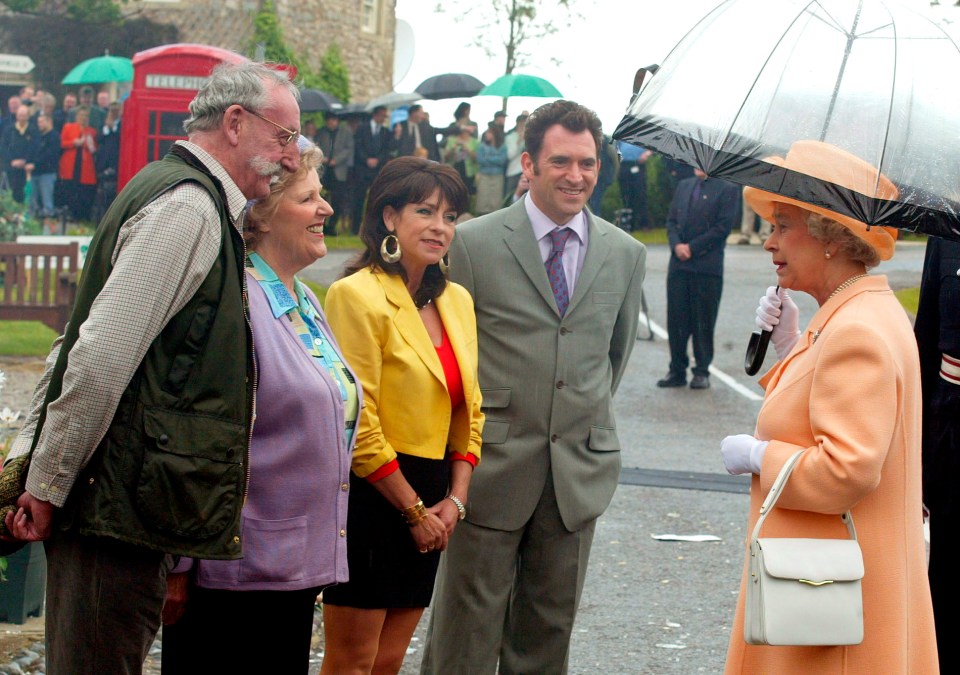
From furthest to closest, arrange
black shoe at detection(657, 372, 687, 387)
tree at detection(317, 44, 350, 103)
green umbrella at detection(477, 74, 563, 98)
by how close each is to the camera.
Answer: tree at detection(317, 44, 350, 103), green umbrella at detection(477, 74, 563, 98), black shoe at detection(657, 372, 687, 387)

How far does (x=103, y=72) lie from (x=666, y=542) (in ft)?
66.3

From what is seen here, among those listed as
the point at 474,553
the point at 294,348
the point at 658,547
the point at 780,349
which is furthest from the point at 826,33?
the point at 658,547

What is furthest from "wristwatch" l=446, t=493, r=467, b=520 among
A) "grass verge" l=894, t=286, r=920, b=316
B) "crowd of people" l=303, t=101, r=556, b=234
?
"crowd of people" l=303, t=101, r=556, b=234

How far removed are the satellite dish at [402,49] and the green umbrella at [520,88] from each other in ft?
44.7

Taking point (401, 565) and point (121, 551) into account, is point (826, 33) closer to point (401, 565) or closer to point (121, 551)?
point (401, 565)

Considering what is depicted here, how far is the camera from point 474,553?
14.6 feet

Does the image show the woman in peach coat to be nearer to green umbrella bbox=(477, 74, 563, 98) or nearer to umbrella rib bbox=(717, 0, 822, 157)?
green umbrella bbox=(477, 74, 563, 98)

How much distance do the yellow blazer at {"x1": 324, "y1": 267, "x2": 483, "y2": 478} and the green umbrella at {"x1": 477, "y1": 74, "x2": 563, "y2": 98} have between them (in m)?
19.1

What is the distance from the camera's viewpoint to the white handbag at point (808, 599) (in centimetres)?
329

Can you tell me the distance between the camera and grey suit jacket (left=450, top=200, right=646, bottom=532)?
446 cm

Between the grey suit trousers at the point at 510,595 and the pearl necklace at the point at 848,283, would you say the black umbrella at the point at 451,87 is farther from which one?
the pearl necklace at the point at 848,283

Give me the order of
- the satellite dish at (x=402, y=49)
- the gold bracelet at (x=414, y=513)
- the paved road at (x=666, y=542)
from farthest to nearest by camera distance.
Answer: the satellite dish at (x=402, y=49) < the paved road at (x=666, y=542) < the gold bracelet at (x=414, y=513)

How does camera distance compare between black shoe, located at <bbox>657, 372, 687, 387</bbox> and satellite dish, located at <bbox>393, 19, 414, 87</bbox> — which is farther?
satellite dish, located at <bbox>393, 19, 414, 87</bbox>

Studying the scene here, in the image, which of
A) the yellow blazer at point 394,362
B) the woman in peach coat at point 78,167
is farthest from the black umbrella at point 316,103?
the yellow blazer at point 394,362
